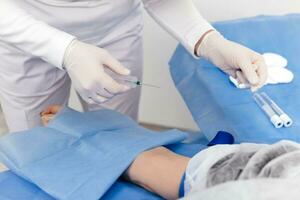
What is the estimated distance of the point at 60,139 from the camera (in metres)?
1.00

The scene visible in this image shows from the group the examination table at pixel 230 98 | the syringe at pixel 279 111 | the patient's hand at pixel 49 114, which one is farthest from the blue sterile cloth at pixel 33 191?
the syringe at pixel 279 111

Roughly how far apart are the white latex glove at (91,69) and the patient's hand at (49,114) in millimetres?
206

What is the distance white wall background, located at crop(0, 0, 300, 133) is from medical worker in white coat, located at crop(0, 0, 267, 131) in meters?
0.49

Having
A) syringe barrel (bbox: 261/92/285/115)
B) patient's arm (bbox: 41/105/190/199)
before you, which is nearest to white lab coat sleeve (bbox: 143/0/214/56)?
syringe barrel (bbox: 261/92/285/115)

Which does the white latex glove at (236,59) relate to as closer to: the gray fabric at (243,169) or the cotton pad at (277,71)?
the cotton pad at (277,71)

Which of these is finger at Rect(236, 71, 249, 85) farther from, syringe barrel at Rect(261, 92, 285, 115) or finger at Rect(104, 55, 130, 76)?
finger at Rect(104, 55, 130, 76)

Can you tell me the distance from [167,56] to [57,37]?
924mm

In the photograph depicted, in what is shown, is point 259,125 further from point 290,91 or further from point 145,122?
point 145,122

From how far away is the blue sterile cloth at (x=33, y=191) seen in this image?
891 millimetres

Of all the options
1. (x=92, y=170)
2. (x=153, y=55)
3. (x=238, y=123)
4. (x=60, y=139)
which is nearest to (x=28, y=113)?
(x=60, y=139)

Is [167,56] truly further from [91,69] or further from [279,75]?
[91,69]

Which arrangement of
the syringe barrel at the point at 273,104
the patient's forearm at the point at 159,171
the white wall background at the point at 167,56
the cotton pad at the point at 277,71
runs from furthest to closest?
the white wall background at the point at 167,56 < the cotton pad at the point at 277,71 < the syringe barrel at the point at 273,104 < the patient's forearm at the point at 159,171

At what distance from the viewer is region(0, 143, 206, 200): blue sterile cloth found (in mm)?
891

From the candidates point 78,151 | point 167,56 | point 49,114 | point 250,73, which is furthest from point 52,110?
point 167,56
